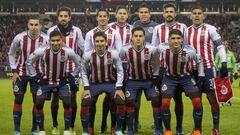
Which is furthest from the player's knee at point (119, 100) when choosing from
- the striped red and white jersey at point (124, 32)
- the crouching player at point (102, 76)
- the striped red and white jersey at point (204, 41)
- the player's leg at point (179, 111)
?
the striped red and white jersey at point (204, 41)

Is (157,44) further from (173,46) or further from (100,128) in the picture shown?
(100,128)

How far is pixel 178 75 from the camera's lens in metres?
8.71

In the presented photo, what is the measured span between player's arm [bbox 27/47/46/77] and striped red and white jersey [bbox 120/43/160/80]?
1402 mm

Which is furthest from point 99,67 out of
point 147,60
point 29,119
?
point 29,119

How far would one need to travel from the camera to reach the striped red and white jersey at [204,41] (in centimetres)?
920

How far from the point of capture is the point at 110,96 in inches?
350

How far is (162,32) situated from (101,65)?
1380mm

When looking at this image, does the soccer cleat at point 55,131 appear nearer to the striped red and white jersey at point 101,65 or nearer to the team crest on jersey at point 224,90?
the striped red and white jersey at point 101,65

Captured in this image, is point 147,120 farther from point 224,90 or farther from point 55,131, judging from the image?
point 55,131

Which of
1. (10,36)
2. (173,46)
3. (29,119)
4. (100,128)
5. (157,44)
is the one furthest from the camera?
(10,36)

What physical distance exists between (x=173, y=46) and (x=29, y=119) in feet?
15.4

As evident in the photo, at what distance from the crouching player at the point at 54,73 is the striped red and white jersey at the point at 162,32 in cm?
151

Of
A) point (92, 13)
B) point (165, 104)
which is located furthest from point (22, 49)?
point (92, 13)

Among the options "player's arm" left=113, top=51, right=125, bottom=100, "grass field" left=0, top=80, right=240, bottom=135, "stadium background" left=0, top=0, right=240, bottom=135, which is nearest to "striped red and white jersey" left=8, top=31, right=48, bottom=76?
"grass field" left=0, top=80, right=240, bottom=135
